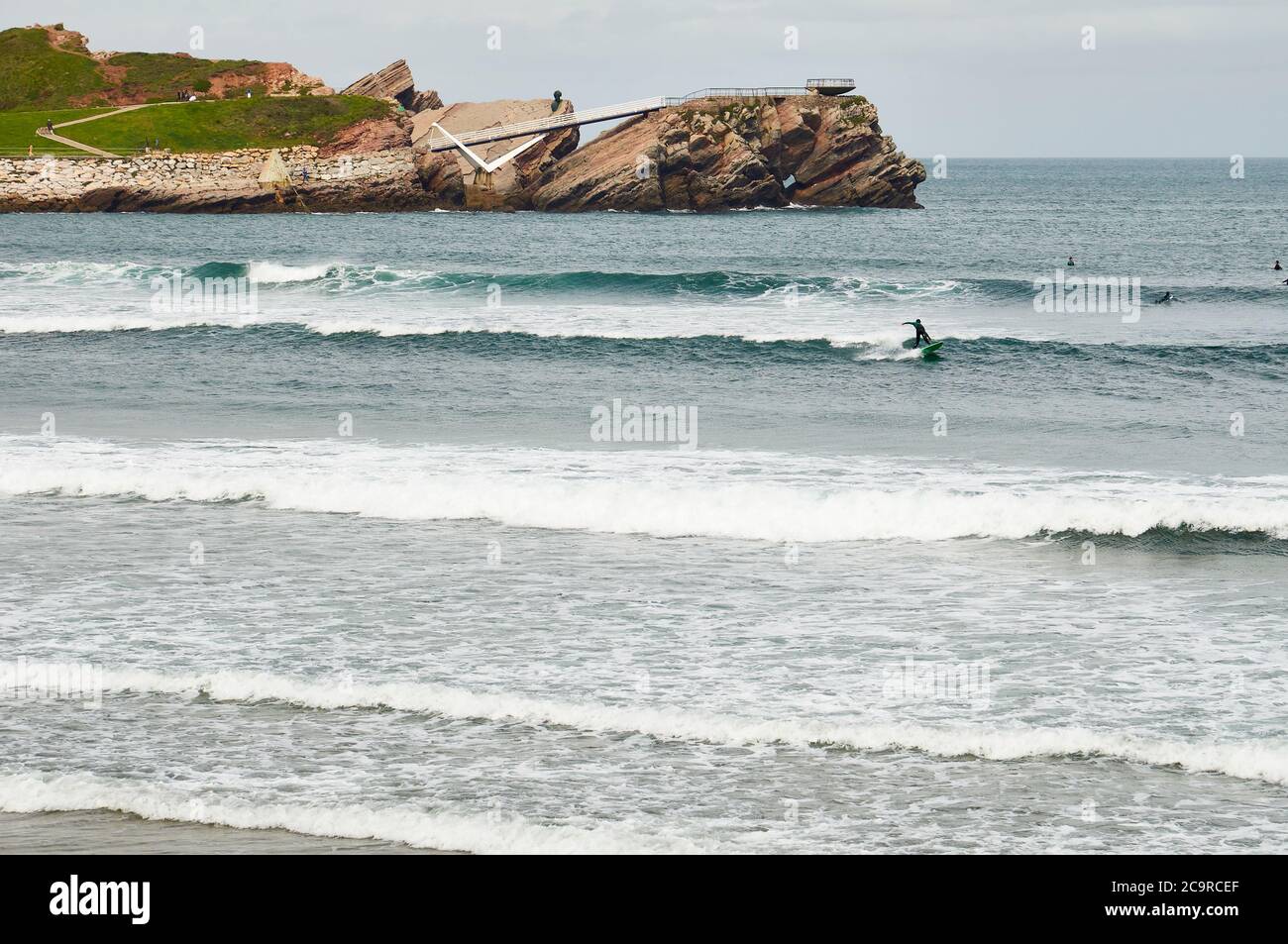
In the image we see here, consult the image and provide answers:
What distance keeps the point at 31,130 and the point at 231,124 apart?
649 inches

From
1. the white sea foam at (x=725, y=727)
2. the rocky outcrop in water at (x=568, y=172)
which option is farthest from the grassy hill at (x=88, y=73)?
the white sea foam at (x=725, y=727)

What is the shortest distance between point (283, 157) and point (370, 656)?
10209 cm

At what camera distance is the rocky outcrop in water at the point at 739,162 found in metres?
103

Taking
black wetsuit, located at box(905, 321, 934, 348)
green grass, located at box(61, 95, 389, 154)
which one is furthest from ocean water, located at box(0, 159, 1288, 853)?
green grass, located at box(61, 95, 389, 154)

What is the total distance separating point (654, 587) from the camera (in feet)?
47.9

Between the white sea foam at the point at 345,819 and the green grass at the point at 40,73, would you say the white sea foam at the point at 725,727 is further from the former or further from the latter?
the green grass at the point at 40,73

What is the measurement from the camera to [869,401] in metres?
27.4

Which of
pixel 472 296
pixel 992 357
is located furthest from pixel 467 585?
pixel 472 296

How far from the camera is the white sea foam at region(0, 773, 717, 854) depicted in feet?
28.1

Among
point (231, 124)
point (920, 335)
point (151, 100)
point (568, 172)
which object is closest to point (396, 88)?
point (231, 124)

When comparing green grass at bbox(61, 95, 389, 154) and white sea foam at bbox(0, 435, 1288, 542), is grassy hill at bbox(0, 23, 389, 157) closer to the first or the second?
green grass at bbox(61, 95, 389, 154)

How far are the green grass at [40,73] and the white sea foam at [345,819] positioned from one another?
135 metres

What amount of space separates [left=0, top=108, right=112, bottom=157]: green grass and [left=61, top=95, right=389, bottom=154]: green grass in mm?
2590

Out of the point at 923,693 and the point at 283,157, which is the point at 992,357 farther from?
the point at 283,157
